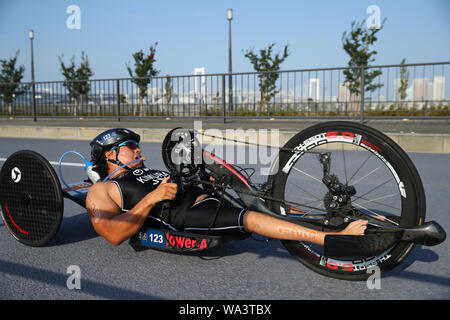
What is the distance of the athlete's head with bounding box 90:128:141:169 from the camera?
3170mm

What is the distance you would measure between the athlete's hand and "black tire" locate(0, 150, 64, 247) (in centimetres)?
80

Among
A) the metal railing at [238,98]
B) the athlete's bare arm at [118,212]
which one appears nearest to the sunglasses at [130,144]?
the athlete's bare arm at [118,212]

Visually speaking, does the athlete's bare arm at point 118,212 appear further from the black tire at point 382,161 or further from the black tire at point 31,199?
the black tire at point 382,161

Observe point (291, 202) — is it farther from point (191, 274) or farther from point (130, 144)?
point (130, 144)

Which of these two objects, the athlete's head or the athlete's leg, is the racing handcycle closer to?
the athlete's leg

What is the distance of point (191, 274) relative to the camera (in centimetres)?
255

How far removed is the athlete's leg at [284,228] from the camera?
2316mm

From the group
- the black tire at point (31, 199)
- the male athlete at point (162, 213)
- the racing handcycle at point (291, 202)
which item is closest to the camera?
the racing handcycle at point (291, 202)

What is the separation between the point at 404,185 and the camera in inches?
89.7

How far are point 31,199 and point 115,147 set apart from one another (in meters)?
0.77

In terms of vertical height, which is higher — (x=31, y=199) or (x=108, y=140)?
(x=108, y=140)

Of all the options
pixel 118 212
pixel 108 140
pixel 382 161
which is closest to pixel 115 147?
pixel 108 140

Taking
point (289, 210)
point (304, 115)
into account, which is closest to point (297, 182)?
point (289, 210)

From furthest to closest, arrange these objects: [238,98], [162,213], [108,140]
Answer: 1. [238,98]
2. [108,140]
3. [162,213]
